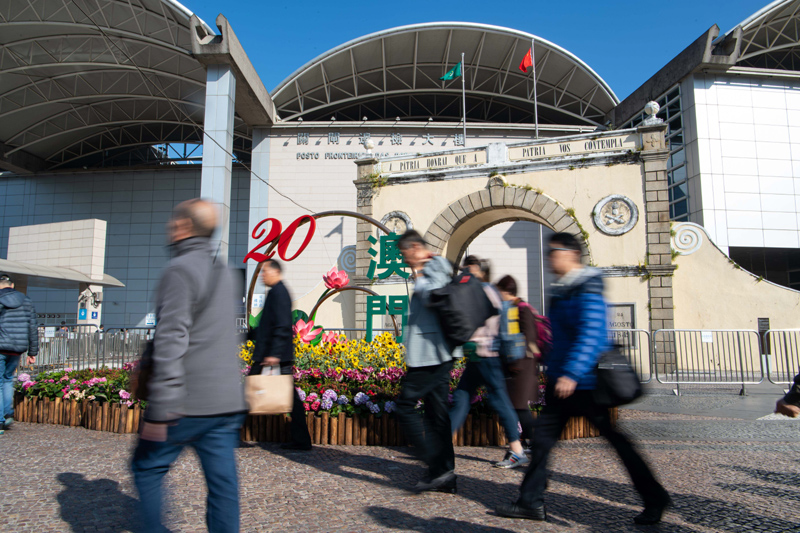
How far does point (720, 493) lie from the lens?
365 cm

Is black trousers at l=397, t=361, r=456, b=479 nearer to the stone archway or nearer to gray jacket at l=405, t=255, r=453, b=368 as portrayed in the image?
gray jacket at l=405, t=255, r=453, b=368

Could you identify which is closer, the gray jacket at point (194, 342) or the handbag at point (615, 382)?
the gray jacket at point (194, 342)

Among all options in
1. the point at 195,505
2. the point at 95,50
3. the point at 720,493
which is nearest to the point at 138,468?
the point at 195,505

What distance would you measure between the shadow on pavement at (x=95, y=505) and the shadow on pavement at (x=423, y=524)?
1535mm

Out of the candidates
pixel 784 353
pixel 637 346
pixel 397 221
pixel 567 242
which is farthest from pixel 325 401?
pixel 397 221

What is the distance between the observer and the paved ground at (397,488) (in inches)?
122

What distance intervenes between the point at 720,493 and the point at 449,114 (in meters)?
23.1

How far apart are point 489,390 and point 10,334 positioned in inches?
207

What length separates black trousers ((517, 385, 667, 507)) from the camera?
2.94 m

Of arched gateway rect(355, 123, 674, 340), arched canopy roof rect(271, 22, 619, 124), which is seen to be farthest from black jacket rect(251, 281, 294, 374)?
arched canopy roof rect(271, 22, 619, 124)

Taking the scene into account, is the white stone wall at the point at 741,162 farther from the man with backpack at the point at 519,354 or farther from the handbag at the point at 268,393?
the handbag at the point at 268,393

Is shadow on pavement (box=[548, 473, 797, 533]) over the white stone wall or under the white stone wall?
under

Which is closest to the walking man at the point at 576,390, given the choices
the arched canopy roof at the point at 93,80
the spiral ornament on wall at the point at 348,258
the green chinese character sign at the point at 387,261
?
the green chinese character sign at the point at 387,261

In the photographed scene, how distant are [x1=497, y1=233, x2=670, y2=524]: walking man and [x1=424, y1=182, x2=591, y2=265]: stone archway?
9.87 meters
